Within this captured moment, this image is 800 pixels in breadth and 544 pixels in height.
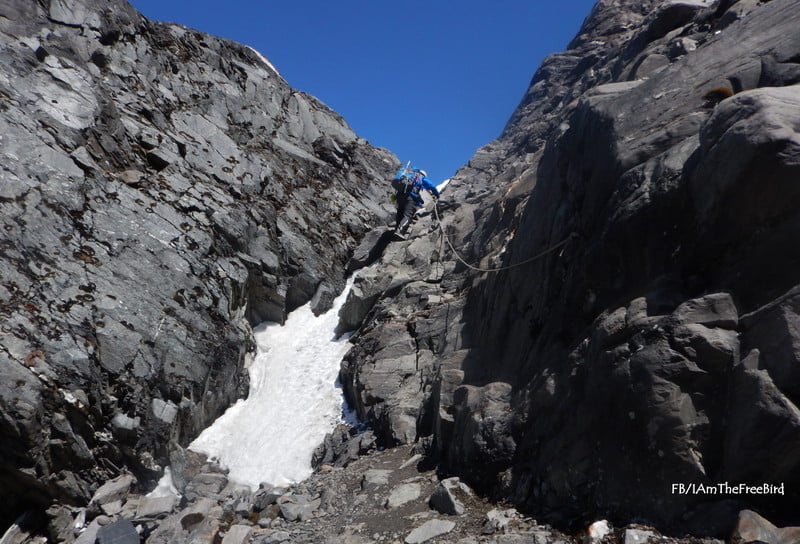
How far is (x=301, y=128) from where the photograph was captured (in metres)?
34.9

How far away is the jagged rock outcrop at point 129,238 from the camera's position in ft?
43.7

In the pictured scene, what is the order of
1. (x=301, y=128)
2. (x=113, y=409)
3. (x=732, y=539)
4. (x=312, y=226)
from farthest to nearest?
1. (x=301, y=128)
2. (x=312, y=226)
3. (x=113, y=409)
4. (x=732, y=539)

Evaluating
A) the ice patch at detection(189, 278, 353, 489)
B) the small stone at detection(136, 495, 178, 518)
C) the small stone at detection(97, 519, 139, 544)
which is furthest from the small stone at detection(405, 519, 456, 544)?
the small stone at detection(136, 495, 178, 518)

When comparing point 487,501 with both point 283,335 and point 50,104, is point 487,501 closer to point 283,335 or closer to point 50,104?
point 283,335

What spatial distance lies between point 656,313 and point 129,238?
1751 centimetres

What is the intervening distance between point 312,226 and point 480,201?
1014cm

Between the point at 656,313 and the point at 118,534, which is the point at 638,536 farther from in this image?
the point at 118,534

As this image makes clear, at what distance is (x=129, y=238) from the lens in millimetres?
17797

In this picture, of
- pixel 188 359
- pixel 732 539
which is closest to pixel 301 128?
pixel 188 359

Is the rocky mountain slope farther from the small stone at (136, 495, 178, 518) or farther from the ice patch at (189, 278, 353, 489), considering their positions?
the ice patch at (189, 278, 353, 489)

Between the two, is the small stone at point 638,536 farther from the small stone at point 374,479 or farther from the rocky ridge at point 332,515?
the small stone at point 374,479

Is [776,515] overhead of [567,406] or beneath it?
beneath

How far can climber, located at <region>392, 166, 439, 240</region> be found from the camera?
28016 mm

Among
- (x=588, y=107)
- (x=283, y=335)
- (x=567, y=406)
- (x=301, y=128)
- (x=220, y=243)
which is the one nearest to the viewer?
(x=567, y=406)
